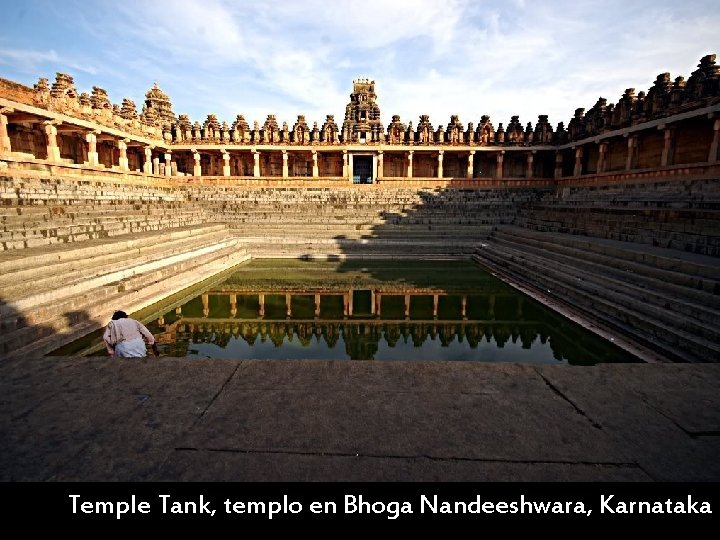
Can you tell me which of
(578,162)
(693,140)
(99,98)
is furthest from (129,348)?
(578,162)

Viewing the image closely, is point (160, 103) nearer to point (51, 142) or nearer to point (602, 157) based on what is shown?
point (51, 142)

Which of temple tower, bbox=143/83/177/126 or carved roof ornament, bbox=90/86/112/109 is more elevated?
temple tower, bbox=143/83/177/126

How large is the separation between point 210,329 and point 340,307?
2.58 meters

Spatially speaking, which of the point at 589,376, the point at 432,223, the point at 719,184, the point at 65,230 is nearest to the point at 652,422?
the point at 589,376

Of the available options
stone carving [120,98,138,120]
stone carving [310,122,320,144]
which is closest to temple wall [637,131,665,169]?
stone carving [310,122,320,144]

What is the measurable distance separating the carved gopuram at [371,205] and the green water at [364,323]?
690 millimetres

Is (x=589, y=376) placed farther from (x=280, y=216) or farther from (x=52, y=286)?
(x=280, y=216)

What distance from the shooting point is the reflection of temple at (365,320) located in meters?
5.72

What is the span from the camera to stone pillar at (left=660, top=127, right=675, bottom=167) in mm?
16344

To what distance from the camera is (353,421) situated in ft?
7.89

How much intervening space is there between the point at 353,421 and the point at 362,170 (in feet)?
91.9

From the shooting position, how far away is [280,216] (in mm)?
17766

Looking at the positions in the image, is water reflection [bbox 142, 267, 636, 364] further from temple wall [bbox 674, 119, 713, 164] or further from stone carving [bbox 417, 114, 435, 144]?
stone carving [bbox 417, 114, 435, 144]

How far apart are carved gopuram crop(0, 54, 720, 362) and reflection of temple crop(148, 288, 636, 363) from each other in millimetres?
935
